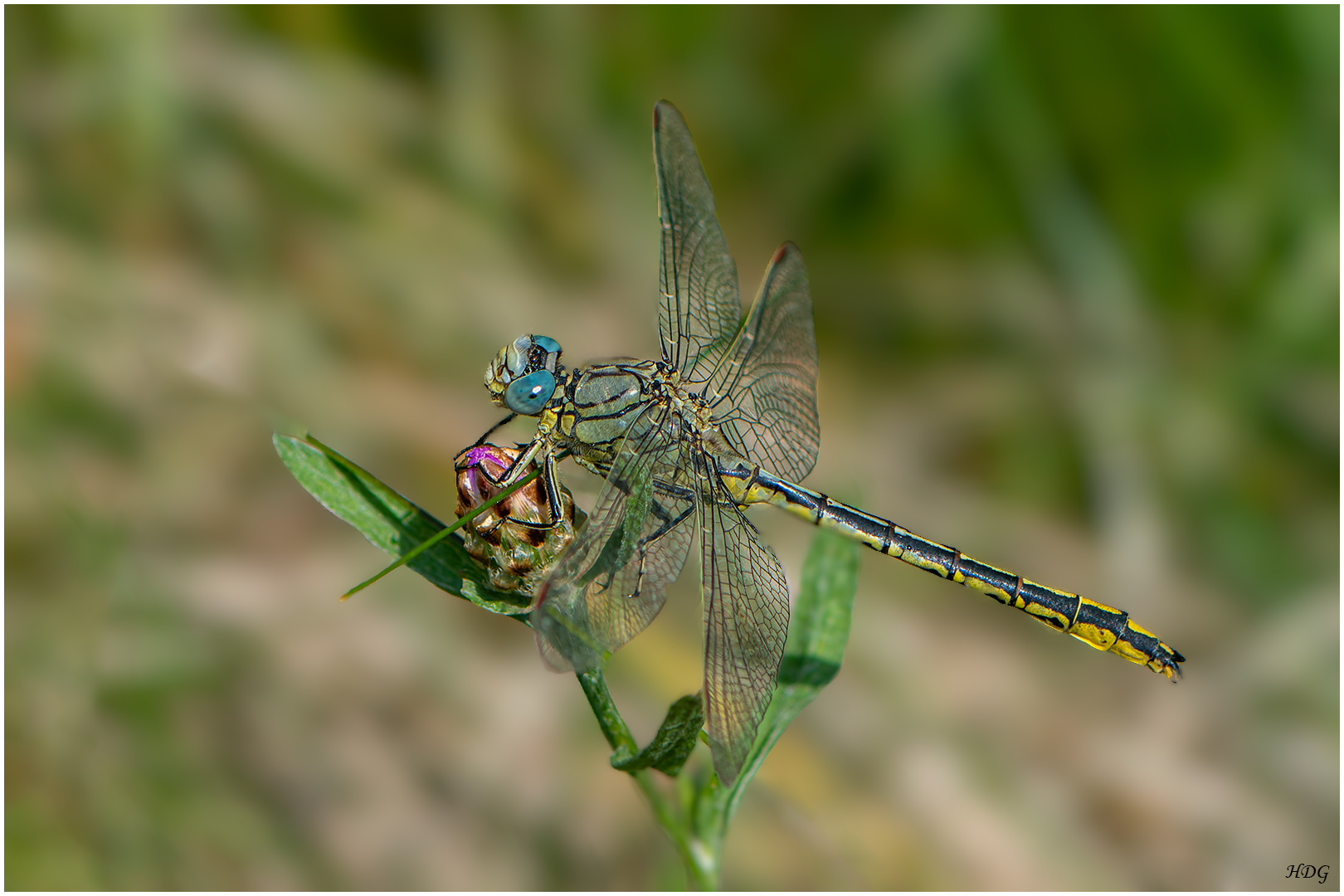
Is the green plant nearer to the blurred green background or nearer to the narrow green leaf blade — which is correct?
the narrow green leaf blade

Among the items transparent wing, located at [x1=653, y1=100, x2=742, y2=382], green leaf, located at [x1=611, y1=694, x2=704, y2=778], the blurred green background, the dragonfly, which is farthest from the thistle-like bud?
the blurred green background

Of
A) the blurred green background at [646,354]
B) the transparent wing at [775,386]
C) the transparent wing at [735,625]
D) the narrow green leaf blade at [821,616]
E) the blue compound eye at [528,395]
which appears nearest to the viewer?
the transparent wing at [735,625]

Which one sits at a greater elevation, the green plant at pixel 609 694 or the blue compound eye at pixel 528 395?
the blue compound eye at pixel 528 395

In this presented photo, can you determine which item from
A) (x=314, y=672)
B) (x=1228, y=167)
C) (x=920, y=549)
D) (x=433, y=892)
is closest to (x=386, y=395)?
(x=314, y=672)

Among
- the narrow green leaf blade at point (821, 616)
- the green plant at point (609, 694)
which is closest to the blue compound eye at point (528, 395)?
the green plant at point (609, 694)

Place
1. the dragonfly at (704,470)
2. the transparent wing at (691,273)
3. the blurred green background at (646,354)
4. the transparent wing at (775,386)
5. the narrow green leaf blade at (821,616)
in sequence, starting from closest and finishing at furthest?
the dragonfly at (704,470)
the narrow green leaf blade at (821,616)
the transparent wing at (691,273)
the transparent wing at (775,386)
the blurred green background at (646,354)

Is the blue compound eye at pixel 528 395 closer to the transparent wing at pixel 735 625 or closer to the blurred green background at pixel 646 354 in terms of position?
the transparent wing at pixel 735 625
